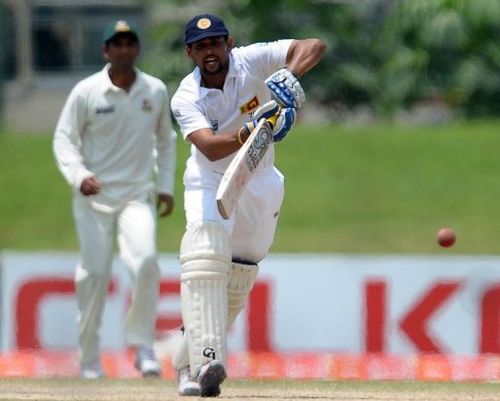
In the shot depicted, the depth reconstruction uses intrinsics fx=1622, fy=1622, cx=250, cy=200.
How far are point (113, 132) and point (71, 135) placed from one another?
7.9 inches

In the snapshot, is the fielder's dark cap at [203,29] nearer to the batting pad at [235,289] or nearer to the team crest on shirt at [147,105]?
the batting pad at [235,289]

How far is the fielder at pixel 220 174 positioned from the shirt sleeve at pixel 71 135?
194 centimetres

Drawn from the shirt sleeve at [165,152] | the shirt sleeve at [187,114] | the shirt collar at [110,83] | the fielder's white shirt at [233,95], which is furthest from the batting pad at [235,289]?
the shirt collar at [110,83]

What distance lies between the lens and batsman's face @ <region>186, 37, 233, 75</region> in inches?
219

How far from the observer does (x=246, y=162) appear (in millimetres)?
5363

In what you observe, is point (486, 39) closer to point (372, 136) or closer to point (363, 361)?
point (372, 136)

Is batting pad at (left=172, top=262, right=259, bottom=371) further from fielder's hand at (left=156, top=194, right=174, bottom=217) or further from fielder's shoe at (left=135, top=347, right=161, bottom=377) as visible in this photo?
fielder's hand at (left=156, top=194, right=174, bottom=217)

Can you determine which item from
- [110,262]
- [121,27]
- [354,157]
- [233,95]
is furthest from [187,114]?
[354,157]

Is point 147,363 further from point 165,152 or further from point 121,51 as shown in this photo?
point 121,51

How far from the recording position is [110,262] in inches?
308

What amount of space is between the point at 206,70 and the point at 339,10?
37.2 feet

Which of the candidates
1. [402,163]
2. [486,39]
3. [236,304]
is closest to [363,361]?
[236,304]

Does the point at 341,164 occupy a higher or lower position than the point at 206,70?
lower

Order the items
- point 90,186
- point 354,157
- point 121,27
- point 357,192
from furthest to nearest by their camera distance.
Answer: point 354,157 → point 357,192 → point 121,27 → point 90,186
